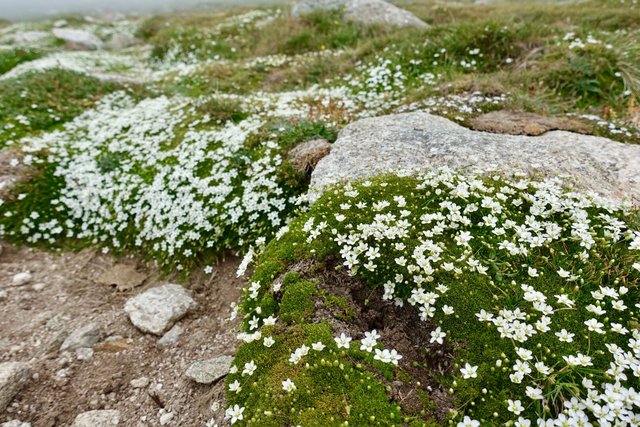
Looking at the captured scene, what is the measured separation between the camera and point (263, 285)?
4688 mm

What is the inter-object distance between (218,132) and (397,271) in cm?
601

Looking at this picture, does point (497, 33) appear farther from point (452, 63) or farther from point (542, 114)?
point (542, 114)

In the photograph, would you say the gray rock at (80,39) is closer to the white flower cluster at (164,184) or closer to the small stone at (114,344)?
the white flower cluster at (164,184)

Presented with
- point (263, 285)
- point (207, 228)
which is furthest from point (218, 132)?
point (263, 285)

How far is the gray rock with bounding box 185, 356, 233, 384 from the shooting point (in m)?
5.17

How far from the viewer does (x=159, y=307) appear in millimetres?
6434

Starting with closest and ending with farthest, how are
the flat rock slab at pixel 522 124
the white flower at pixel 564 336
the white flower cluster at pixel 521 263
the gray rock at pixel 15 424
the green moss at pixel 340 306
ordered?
the white flower cluster at pixel 521 263 → the white flower at pixel 564 336 → the green moss at pixel 340 306 → the gray rock at pixel 15 424 → the flat rock slab at pixel 522 124

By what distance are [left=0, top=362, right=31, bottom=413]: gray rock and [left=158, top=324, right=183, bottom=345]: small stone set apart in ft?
5.52

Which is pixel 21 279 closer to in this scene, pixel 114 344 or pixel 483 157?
pixel 114 344

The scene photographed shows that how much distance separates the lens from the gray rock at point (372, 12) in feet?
56.3

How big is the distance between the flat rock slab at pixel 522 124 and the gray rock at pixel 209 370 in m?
6.30

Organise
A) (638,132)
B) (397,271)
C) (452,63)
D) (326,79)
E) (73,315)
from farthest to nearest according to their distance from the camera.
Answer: (326,79)
(452,63)
(638,132)
(73,315)
(397,271)

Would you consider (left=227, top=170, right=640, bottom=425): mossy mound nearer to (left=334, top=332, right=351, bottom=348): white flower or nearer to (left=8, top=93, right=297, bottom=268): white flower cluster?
(left=334, top=332, right=351, bottom=348): white flower

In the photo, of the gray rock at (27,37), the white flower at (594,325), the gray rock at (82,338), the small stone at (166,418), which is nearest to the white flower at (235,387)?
the small stone at (166,418)
